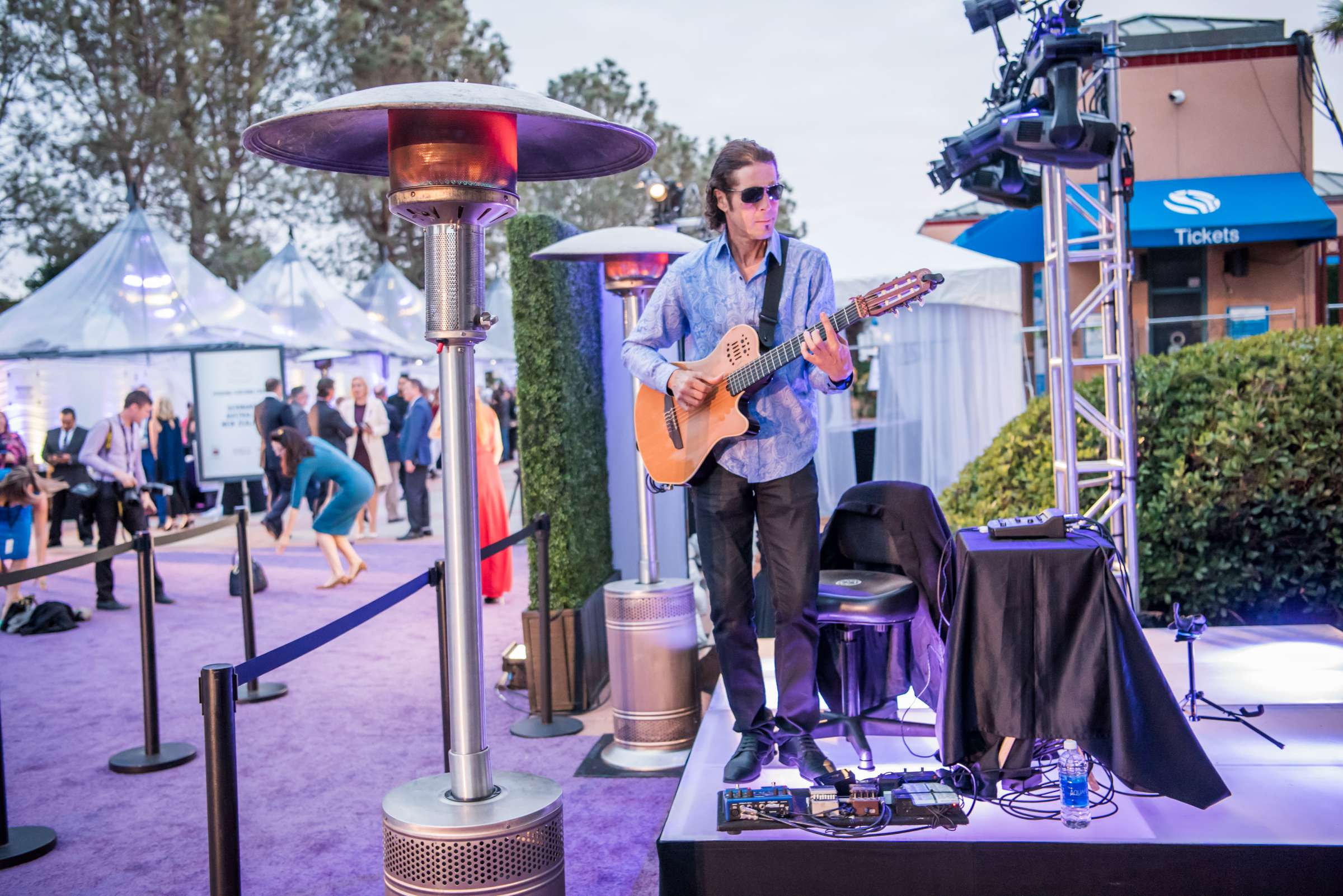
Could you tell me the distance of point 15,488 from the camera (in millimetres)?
8414

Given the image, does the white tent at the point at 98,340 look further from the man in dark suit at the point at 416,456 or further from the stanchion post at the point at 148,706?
the stanchion post at the point at 148,706

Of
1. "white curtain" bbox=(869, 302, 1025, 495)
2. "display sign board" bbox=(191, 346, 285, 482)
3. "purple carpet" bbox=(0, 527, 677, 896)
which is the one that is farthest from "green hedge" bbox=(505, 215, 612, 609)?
"display sign board" bbox=(191, 346, 285, 482)

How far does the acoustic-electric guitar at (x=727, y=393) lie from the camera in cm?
318

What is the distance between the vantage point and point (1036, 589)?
305cm

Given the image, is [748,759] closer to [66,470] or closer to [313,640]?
[313,640]

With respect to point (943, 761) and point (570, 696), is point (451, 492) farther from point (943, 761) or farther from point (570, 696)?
point (570, 696)

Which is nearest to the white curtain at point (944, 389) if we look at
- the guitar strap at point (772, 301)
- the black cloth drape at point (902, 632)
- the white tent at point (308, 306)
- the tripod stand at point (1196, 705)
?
the tripod stand at point (1196, 705)

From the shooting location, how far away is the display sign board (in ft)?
46.5

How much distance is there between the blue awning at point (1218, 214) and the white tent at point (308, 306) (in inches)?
479

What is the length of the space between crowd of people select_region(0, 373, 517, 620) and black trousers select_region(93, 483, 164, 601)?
0.04 feet

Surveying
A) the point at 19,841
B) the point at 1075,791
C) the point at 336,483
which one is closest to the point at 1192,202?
the point at 336,483

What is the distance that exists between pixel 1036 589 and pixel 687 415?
1191 mm

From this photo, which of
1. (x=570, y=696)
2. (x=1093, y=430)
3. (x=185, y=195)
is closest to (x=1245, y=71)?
(x=1093, y=430)

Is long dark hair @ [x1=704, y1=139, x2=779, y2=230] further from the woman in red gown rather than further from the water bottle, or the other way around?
the woman in red gown
